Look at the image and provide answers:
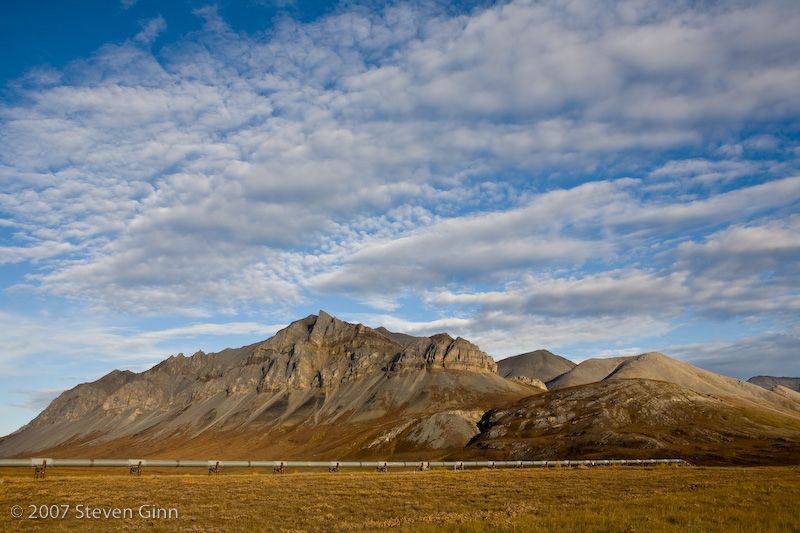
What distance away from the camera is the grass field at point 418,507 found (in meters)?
20.7

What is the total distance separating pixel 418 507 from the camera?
28.2m

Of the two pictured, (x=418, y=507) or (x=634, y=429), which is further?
(x=634, y=429)

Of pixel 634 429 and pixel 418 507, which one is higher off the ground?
pixel 418 507

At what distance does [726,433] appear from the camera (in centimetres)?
12131

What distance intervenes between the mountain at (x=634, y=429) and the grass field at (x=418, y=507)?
262 ft

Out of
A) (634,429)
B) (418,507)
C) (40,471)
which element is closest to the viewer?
(418,507)

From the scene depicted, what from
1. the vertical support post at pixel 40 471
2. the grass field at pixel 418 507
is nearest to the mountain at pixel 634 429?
the grass field at pixel 418 507

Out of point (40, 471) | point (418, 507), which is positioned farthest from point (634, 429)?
point (40, 471)

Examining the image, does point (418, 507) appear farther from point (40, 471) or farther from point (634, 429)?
point (634, 429)

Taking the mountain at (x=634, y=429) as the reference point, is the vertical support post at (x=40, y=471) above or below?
above

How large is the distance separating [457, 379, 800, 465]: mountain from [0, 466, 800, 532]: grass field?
7995 centimetres

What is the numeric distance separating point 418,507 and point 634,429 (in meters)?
127

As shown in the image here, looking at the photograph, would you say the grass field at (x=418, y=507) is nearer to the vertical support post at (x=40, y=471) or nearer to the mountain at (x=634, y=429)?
the vertical support post at (x=40, y=471)

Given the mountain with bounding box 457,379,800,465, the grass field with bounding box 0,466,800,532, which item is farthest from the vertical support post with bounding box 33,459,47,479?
the mountain with bounding box 457,379,800,465
